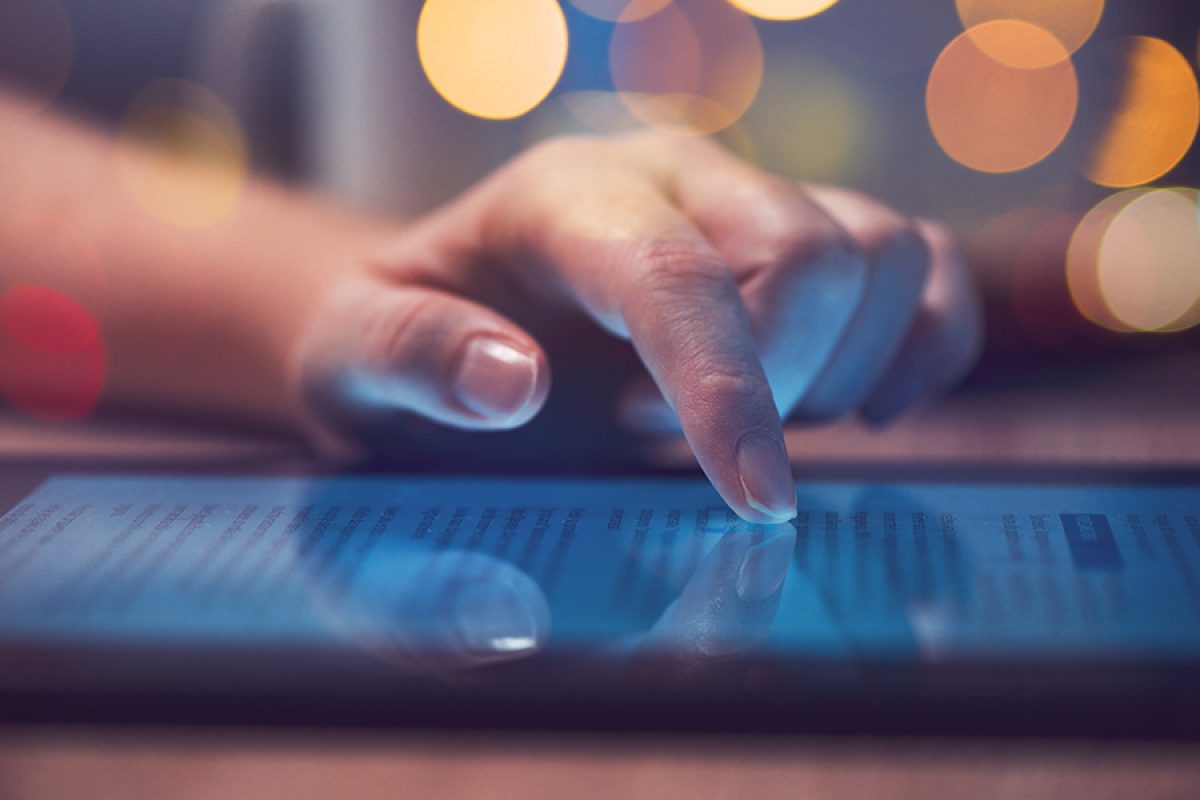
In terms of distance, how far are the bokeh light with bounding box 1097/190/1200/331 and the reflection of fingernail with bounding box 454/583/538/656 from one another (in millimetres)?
663

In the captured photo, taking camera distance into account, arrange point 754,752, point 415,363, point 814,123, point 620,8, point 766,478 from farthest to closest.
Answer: point 814,123
point 620,8
point 415,363
point 766,478
point 754,752

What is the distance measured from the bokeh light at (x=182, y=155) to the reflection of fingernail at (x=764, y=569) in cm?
64

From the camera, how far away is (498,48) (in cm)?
108

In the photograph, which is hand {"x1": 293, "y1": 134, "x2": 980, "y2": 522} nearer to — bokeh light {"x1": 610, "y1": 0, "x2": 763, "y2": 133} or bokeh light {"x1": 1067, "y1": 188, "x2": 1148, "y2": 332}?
bokeh light {"x1": 1067, "y1": 188, "x2": 1148, "y2": 332}

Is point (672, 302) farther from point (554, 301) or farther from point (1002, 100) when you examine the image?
point (1002, 100)

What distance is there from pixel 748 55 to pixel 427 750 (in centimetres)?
112

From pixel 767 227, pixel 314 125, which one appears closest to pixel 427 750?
pixel 767 227

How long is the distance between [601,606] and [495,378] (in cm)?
18

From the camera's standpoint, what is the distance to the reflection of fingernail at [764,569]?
281 mm

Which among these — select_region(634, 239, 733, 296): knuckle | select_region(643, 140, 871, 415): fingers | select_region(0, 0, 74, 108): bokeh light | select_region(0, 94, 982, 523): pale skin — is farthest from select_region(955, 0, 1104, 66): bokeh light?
select_region(0, 0, 74, 108): bokeh light

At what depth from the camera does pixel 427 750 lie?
214mm

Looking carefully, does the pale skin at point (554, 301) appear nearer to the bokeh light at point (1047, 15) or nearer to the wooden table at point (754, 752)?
the wooden table at point (754, 752)

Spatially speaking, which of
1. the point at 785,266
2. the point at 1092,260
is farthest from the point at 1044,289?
the point at 785,266

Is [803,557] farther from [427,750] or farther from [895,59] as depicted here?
[895,59]
